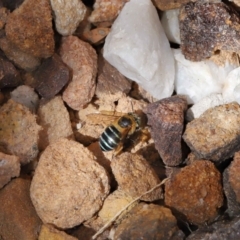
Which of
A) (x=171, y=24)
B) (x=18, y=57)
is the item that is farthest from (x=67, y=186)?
(x=171, y=24)

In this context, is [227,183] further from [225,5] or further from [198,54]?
[225,5]

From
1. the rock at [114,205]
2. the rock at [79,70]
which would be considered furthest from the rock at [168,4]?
the rock at [114,205]

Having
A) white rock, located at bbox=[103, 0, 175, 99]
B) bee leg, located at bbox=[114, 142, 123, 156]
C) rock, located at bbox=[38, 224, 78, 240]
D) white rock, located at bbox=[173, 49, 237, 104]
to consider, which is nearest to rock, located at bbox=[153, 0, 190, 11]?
white rock, located at bbox=[103, 0, 175, 99]

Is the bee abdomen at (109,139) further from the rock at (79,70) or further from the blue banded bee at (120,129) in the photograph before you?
the rock at (79,70)

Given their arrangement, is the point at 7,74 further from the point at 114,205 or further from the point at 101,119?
the point at 114,205

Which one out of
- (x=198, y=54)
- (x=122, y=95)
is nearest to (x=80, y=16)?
(x=122, y=95)
